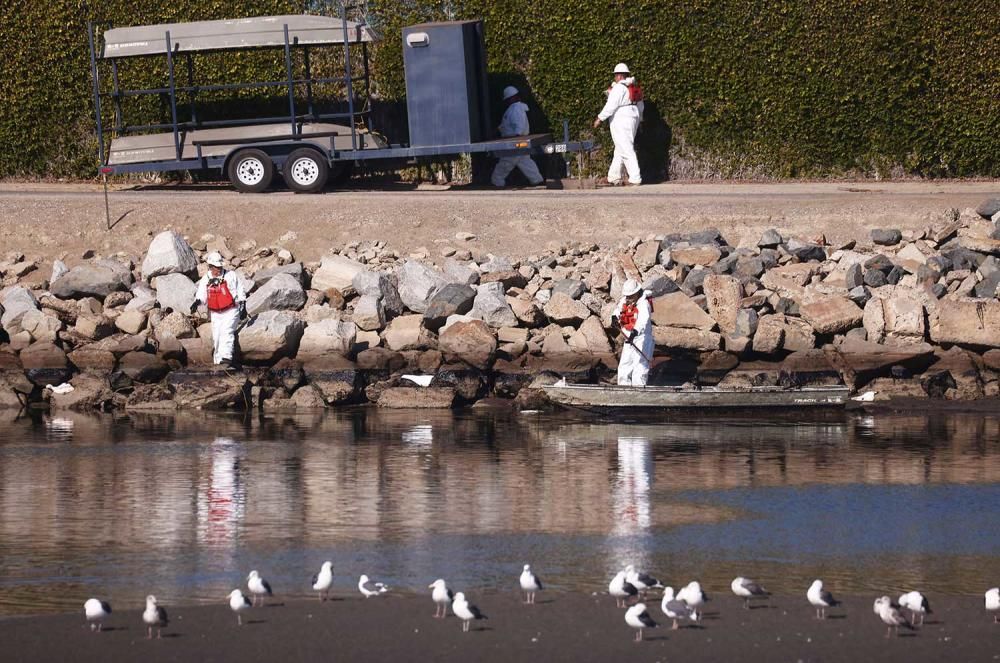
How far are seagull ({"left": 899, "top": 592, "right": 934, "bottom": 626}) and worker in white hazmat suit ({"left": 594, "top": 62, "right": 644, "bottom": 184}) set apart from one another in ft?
59.5

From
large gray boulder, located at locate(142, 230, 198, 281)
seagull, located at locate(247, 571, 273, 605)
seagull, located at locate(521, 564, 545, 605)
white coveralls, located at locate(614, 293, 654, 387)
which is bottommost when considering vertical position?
seagull, located at locate(521, 564, 545, 605)

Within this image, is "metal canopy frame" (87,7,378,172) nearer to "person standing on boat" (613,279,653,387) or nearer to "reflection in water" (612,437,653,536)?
"person standing on boat" (613,279,653,387)

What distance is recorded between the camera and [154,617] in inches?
386

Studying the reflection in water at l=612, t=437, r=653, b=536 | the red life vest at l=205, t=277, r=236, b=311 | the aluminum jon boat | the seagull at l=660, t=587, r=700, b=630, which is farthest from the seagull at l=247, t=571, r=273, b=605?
the red life vest at l=205, t=277, r=236, b=311

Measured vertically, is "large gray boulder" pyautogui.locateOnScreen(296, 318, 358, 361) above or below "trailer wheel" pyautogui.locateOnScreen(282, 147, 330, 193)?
below

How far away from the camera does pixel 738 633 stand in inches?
396

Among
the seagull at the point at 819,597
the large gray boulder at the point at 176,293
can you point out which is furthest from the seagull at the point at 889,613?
the large gray boulder at the point at 176,293

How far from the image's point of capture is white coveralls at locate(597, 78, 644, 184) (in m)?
27.3

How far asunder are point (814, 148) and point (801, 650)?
20.7 meters

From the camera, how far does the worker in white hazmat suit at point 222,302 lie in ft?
68.8

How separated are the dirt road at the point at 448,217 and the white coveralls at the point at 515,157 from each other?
5.53 feet

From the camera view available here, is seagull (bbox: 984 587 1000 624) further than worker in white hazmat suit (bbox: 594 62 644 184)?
No

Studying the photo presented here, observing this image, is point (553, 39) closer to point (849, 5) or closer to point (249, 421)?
point (849, 5)

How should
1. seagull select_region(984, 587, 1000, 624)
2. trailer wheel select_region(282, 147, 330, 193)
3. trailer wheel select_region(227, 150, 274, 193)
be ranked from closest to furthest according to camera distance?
seagull select_region(984, 587, 1000, 624) → trailer wheel select_region(282, 147, 330, 193) → trailer wheel select_region(227, 150, 274, 193)
